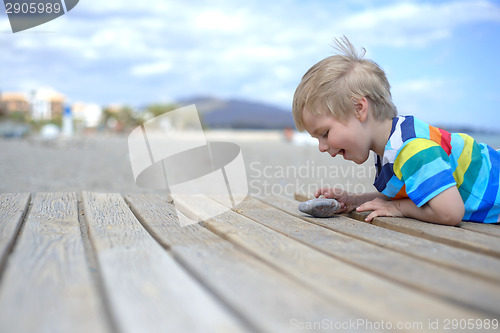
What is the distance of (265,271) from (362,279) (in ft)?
0.87

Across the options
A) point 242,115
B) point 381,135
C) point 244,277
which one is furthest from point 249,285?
point 242,115

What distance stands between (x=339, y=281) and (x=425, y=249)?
51 cm

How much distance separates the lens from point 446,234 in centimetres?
176

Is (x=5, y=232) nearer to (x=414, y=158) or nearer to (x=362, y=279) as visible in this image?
(x=362, y=279)

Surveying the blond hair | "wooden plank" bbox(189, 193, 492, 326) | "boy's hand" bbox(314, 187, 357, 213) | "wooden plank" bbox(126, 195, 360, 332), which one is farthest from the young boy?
"wooden plank" bbox(126, 195, 360, 332)

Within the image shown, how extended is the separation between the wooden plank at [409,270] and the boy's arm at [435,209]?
0.40 meters

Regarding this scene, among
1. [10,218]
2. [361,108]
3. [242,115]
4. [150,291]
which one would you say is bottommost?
[242,115]

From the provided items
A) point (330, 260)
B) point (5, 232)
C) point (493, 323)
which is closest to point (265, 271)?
point (330, 260)

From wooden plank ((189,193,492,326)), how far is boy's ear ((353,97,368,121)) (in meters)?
0.79

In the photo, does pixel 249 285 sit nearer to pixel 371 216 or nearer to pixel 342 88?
pixel 371 216

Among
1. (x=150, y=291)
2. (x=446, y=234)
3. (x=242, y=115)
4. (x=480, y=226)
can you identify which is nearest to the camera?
(x=150, y=291)

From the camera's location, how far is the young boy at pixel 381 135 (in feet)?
7.09

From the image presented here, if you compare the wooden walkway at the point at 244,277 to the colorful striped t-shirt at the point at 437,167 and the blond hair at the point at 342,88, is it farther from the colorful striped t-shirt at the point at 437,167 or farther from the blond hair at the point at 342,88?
the blond hair at the point at 342,88

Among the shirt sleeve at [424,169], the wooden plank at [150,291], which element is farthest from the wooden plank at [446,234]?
the wooden plank at [150,291]
